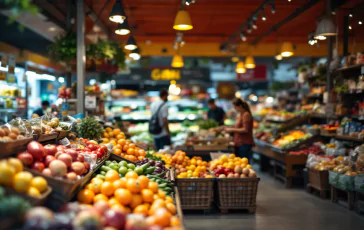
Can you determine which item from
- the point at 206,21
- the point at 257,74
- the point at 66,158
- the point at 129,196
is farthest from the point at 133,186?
the point at 257,74

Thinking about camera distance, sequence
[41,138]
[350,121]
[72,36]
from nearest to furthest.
A: 1. [41,138]
2. [72,36]
3. [350,121]

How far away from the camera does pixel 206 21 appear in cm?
1067

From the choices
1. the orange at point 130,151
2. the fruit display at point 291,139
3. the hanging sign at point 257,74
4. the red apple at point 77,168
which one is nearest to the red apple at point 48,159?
the red apple at point 77,168

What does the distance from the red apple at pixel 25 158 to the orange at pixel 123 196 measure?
67 centimetres

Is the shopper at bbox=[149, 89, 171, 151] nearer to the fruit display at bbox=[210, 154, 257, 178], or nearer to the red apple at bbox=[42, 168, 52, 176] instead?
the fruit display at bbox=[210, 154, 257, 178]

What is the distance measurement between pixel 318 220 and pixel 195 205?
5.58 feet

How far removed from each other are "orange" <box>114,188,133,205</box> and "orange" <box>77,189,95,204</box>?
21 cm

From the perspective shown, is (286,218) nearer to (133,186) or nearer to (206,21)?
(133,186)

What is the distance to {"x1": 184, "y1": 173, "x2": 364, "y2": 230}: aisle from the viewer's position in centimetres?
527

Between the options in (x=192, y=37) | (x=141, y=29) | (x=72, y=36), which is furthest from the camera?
(x=192, y=37)

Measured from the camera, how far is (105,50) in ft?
24.8

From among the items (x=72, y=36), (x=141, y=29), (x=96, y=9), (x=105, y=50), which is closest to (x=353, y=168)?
(x=105, y=50)

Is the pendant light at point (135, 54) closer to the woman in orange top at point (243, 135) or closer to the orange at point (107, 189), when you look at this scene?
the woman in orange top at point (243, 135)

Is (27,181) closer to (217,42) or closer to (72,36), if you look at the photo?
(72,36)
